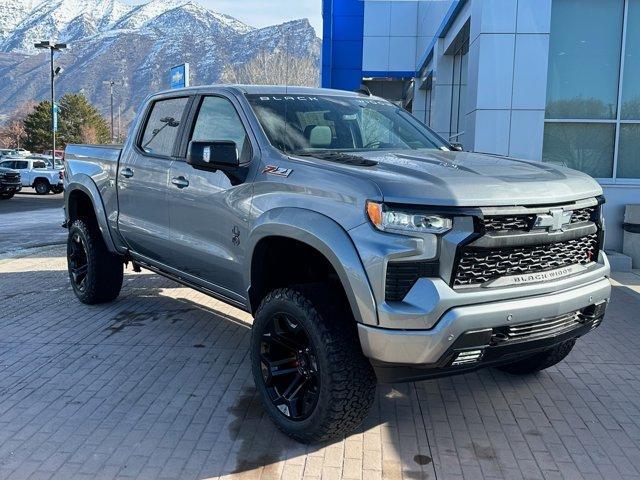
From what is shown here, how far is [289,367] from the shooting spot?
3.84m

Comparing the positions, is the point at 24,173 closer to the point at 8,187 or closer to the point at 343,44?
the point at 8,187

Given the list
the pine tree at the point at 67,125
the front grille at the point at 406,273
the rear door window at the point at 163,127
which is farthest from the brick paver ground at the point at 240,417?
the pine tree at the point at 67,125

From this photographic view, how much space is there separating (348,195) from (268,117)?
4.13ft

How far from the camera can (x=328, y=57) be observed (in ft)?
75.8

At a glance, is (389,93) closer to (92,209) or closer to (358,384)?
(92,209)

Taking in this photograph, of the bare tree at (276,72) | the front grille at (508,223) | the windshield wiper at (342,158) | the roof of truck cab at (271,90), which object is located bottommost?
the front grille at (508,223)

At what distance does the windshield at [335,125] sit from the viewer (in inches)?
166

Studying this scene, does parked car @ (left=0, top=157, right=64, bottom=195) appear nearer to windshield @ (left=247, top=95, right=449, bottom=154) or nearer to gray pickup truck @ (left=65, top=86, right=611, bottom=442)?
gray pickup truck @ (left=65, top=86, right=611, bottom=442)

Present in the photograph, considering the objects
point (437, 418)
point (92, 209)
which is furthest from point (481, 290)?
point (92, 209)

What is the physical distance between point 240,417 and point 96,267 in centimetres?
301

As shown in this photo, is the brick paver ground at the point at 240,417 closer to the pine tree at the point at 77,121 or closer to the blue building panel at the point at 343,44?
the blue building panel at the point at 343,44

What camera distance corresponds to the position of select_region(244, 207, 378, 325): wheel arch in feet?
10.4

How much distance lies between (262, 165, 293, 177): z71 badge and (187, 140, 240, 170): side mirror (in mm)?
219

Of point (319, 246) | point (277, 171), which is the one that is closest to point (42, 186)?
point (277, 171)
